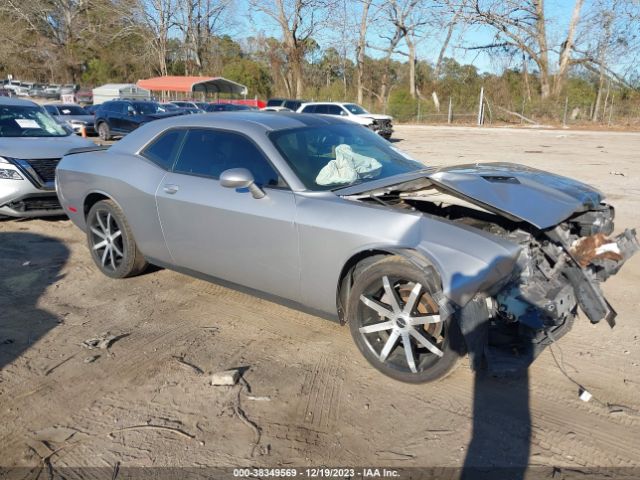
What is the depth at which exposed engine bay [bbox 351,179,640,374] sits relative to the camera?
128 inches

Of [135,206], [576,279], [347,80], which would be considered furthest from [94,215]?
[347,80]

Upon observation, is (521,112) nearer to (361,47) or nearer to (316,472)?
(361,47)

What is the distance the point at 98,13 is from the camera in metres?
Result: 63.6

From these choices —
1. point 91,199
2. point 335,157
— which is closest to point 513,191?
point 335,157

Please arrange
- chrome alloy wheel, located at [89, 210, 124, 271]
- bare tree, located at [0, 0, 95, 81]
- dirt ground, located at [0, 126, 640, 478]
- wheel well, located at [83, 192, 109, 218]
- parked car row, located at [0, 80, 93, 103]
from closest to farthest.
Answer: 1. dirt ground, located at [0, 126, 640, 478]
2. chrome alloy wheel, located at [89, 210, 124, 271]
3. wheel well, located at [83, 192, 109, 218]
4. parked car row, located at [0, 80, 93, 103]
5. bare tree, located at [0, 0, 95, 81]

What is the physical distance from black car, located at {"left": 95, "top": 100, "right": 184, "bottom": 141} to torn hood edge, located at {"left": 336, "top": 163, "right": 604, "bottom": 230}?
1919 cm

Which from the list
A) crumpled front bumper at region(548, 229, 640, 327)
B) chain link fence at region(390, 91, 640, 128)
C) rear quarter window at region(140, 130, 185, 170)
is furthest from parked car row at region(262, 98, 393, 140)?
crumpled front bumper at region(548, 229, 640, 327)

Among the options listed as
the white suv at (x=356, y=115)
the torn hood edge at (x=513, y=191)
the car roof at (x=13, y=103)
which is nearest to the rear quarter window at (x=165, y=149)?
the torn hood edge at (x=513, y=191)

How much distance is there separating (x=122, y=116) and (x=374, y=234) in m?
20.6

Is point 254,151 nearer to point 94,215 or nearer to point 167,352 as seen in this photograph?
point 167,352

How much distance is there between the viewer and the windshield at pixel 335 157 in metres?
4.13

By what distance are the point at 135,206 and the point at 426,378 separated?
303 centimetres

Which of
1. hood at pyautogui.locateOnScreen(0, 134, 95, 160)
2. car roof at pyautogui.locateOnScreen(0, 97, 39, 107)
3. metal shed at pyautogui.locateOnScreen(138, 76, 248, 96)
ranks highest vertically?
metal shed at pyautogui.locateOnScreen(138, 76, 248, 96)

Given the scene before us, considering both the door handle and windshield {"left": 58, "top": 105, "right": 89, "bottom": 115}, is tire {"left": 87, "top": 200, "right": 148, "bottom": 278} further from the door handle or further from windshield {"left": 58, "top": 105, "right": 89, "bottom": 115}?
windshield {"left": 58, "top": 105, "right": 89, "bottom": 115}
